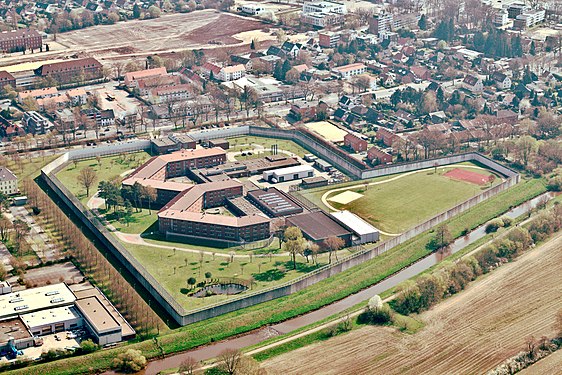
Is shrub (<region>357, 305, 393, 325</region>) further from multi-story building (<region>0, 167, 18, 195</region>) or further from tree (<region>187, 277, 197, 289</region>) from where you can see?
multi-story building (<region>0, 167, 18, 195</region>)

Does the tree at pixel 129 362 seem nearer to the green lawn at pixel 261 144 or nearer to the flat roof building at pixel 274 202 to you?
the flat roof building at pixel 274 202

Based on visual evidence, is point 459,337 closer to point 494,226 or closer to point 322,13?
point 494,226

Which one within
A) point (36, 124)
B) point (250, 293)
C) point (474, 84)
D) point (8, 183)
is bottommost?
point (250, 293)

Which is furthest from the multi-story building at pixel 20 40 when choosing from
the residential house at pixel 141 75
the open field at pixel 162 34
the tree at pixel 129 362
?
the tree at pixel 129 362

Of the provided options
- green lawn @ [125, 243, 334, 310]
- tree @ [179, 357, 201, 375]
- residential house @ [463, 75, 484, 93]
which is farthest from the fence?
residential house @ [463, 75, 484, 93]

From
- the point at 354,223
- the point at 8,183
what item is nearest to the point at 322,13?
the point at 8,183
